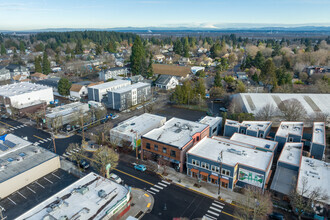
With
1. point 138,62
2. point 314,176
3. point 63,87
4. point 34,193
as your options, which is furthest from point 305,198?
point 138,62

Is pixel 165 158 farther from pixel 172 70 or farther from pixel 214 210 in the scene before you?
pixel 172 70

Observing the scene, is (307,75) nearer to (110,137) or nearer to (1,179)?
(110,137)

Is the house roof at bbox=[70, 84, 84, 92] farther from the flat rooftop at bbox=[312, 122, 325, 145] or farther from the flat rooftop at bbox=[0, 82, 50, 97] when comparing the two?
the flat rooftop at bbox=[312, 122, 325, 145]

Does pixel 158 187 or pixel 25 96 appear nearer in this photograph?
pixel 158 187

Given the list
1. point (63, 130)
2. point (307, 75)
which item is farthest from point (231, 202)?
point (307, 75)

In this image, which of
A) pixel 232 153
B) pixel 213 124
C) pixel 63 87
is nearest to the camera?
pixel 232 153

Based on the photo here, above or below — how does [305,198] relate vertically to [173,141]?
below
